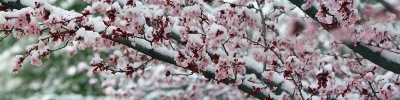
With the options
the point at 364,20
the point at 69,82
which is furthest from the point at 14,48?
the point at 364,20

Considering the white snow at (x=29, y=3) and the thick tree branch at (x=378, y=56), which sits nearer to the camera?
the white snow at (x=29, y=3)

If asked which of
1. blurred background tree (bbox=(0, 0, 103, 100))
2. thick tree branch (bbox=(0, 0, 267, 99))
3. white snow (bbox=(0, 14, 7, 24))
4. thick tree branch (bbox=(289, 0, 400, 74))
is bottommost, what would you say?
thick tree branch (bbox=(289, 0, 400, 74))

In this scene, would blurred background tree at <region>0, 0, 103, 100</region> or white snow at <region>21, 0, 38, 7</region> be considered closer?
white snow at <region>21, 0, 38, 7</region>

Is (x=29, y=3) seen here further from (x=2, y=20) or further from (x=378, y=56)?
(x=378, y=56)

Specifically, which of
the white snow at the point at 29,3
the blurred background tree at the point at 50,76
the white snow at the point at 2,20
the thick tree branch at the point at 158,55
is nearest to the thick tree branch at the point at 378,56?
the thick tree branch at the point at 158,55

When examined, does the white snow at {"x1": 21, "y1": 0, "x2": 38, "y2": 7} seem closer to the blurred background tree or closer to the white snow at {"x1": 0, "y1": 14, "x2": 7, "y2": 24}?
the white snow at {"x1": 0, "y1": 14, "x2": 7, "y2": 24}

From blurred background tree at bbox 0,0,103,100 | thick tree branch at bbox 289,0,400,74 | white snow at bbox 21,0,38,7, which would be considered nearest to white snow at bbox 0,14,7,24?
white snow at bbox 21,0,38,7

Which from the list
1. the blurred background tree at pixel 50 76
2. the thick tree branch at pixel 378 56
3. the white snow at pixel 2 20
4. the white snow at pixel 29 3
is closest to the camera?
the white snow at pixel 2 20

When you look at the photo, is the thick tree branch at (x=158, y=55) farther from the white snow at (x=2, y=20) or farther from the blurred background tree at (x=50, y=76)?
the blurred background tree at (x=50, y=76)

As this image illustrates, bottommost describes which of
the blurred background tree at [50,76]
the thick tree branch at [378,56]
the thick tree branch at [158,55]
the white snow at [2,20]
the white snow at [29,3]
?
the thick tree branch at [378,56]

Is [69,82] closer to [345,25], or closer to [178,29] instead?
[178,29]

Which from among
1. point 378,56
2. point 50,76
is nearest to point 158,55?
point 378,56

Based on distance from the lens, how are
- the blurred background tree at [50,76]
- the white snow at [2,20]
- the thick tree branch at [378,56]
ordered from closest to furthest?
the white snow at [2,20]
the thick tree branch at [378,56]
the blurred background tree at [50,76]
